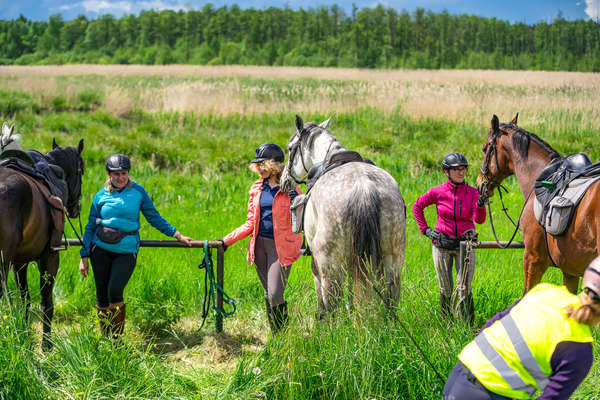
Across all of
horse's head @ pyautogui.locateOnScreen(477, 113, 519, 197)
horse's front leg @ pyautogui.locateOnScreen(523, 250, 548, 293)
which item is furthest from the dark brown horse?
horse's head @ pyautogui.locateOnScreen(477, 113, 519, 197)

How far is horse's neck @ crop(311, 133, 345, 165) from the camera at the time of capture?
4396 millimetres

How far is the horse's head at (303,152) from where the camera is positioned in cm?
454

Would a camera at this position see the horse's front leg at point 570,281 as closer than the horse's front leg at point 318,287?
No

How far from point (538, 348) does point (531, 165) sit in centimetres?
317

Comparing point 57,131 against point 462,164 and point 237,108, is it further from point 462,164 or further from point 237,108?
point 462,164

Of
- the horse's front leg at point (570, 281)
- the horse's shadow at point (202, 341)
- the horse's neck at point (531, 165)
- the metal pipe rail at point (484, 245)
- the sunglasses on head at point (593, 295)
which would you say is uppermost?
the horse's neck at point (531, 165)

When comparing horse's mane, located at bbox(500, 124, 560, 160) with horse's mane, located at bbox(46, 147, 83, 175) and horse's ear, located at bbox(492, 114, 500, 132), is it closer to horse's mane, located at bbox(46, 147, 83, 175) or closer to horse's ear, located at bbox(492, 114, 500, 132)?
horse's ear, located at bbox(492, 114, 500, 132)

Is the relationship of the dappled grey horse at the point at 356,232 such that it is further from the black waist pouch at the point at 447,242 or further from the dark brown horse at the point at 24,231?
the dark brown horse at the point at 24,231

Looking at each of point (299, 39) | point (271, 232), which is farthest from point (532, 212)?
point (299, 39)

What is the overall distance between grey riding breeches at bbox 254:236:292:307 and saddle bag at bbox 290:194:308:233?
0.38 meters

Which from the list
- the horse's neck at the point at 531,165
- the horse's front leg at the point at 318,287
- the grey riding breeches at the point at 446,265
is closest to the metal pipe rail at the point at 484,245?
the grey riding breeches at the point at 446,265

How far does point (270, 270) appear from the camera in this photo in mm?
4441

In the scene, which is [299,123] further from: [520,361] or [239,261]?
[520,361]

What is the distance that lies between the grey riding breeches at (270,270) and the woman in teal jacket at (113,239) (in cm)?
112
